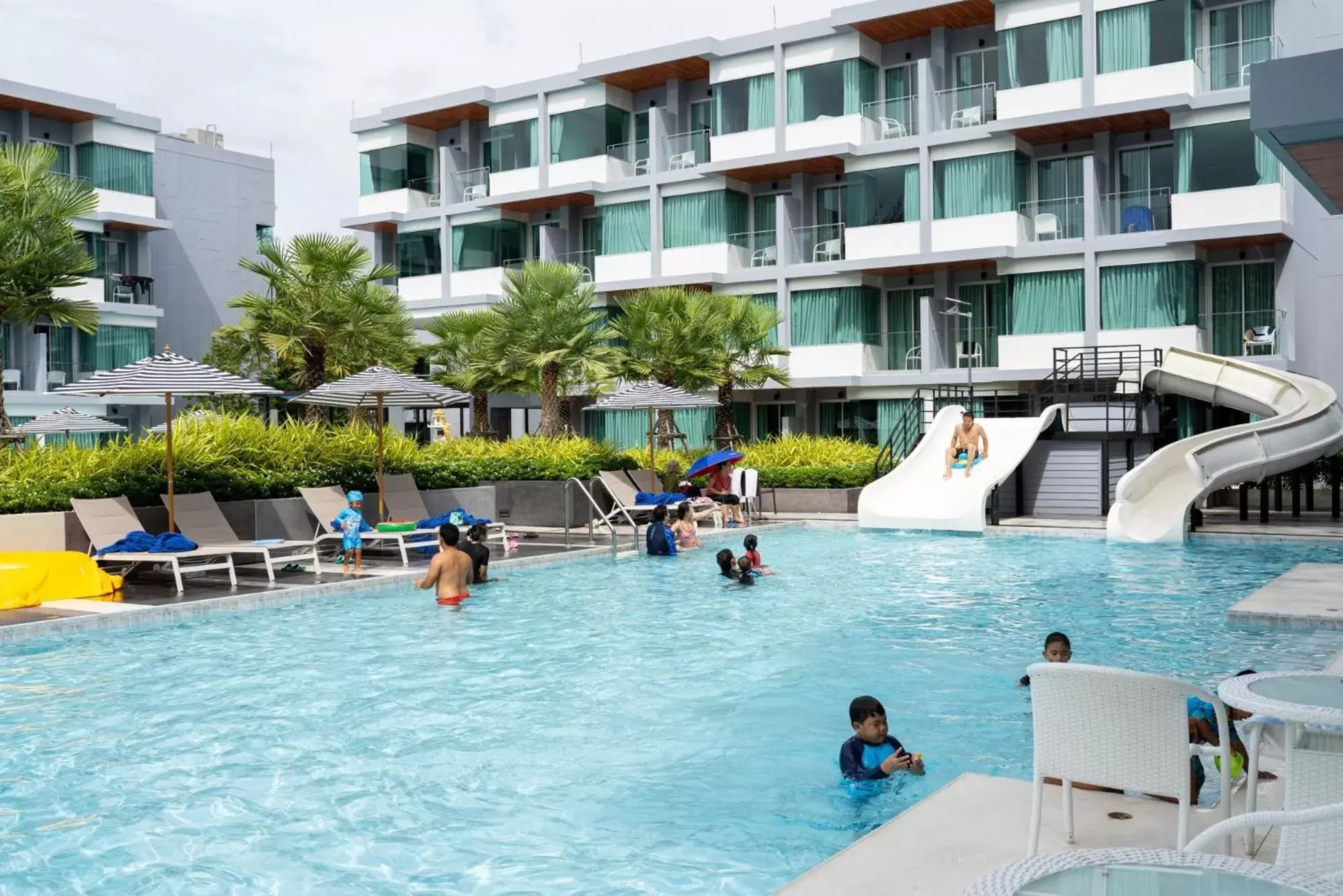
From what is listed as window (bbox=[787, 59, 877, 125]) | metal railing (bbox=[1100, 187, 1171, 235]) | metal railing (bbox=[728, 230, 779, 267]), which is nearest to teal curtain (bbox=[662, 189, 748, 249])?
metal railing (bbox=[728, 230, 779, 267])

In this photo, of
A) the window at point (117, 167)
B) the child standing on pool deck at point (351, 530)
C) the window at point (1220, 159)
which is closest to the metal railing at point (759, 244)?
the window at point (1220, 159)

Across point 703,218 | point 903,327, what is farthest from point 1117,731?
point 703,218

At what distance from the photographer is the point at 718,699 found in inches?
395

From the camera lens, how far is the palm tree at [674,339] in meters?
30.1

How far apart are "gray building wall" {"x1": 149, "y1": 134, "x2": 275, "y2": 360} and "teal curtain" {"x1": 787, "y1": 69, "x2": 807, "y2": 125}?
23918 millimetres

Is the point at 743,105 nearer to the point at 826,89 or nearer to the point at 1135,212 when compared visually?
the point at 826,89

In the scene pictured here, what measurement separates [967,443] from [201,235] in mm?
33968

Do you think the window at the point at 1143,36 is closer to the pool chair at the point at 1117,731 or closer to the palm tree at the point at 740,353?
the palm tree at the point at 740,353

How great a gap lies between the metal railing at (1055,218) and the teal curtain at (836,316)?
4841 millimetres

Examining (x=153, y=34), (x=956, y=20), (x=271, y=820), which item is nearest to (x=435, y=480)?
(x=271, y=820)

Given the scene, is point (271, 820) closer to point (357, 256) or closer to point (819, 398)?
point (357, 256)

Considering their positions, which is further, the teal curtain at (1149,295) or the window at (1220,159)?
the teal curtain at (1149,295)

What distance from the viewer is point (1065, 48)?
3183 centimetres

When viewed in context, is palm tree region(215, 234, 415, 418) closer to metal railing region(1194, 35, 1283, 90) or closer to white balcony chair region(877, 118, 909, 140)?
white balcony chair region(877, 118, 909, 140)
